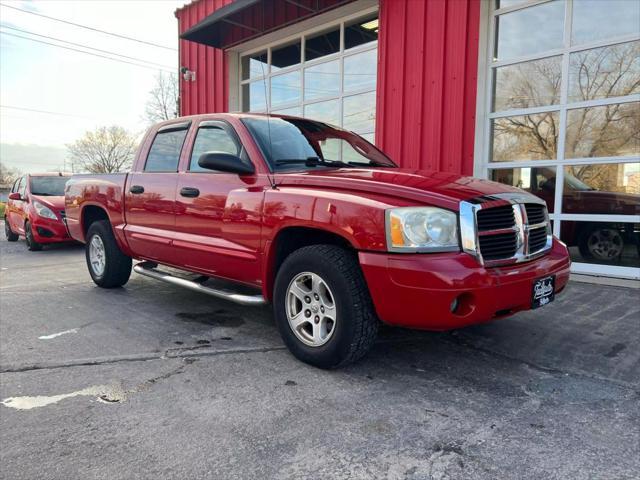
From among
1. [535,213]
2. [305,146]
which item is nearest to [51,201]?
[305,146]

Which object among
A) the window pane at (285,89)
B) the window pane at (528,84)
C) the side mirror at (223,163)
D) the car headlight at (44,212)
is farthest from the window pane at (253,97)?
the side mirror at (223,163)

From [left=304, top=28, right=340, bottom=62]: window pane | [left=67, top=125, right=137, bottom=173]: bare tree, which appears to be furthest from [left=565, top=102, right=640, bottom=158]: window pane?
[left=67, top=125, right=137, bottom=173]: bare tree

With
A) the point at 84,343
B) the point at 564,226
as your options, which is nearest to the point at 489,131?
the point at 564,226

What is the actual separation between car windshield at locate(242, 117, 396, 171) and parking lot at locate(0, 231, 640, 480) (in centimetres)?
143

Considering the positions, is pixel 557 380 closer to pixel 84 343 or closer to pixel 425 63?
pixel 84 343

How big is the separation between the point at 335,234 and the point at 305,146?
3.65 ft

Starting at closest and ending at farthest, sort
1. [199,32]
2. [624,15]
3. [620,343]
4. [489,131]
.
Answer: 1. [620,343]
2. [624,15]
3. [489,131]
4. [199,32]

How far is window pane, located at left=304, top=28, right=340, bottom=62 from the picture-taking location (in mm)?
9102

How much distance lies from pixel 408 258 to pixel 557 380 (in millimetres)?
1313

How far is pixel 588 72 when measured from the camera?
19.5 feet

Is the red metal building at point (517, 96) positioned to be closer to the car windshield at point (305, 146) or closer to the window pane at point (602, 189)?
the window pane at point (602, 189)

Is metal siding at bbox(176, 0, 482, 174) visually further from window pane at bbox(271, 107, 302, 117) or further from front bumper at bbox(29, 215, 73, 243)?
front bumper at bbox(29, 215, 73, 243)

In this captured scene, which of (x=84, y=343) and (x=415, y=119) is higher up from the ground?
(x=415, y=119)

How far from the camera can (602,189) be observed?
5914mm
